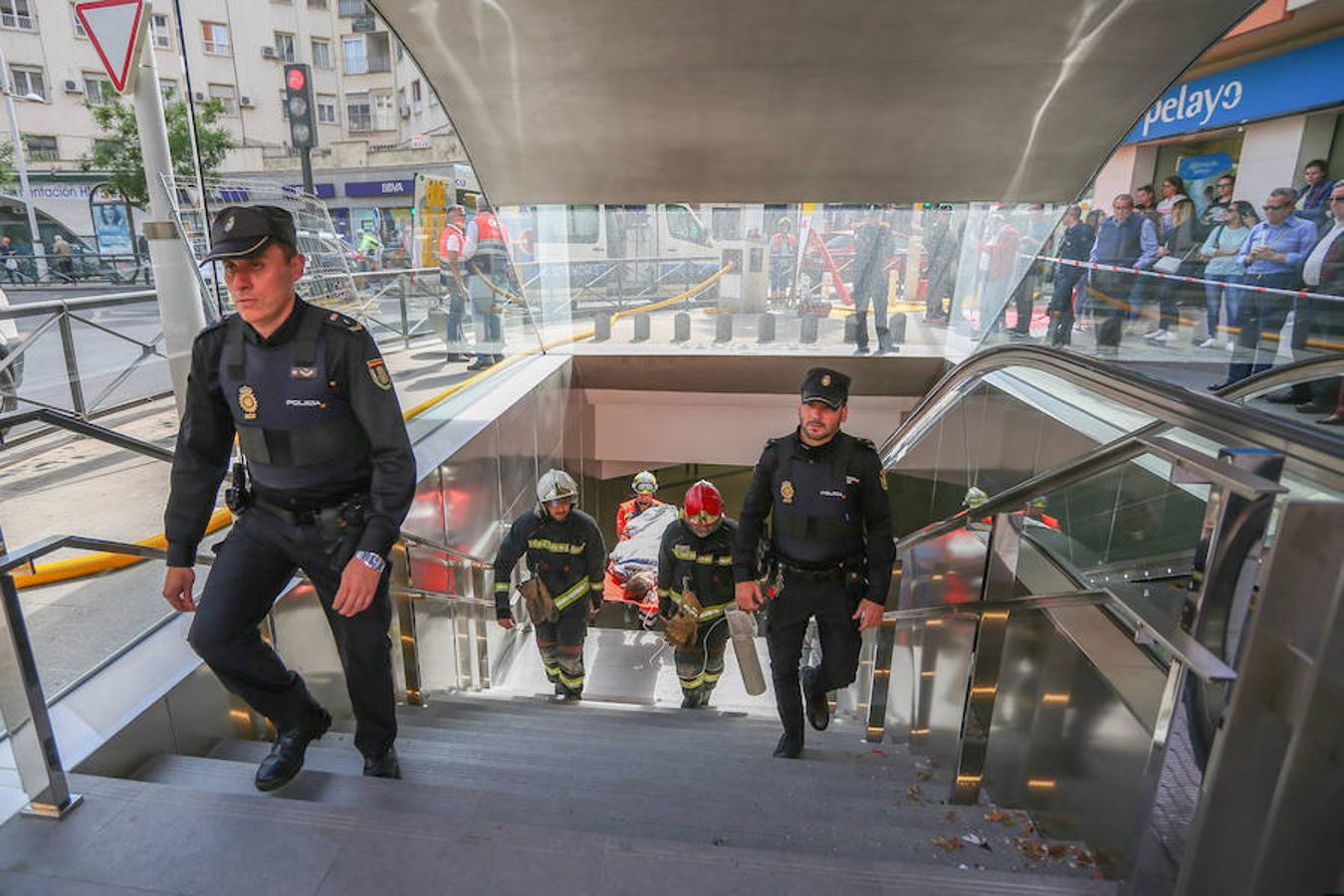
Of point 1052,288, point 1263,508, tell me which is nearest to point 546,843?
point 1263,508

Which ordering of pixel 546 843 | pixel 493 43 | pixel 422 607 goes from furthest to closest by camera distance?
1. pixel 493 43
2. pixel 422 607
3. pixel 546 843

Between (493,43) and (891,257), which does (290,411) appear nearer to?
(493,43)

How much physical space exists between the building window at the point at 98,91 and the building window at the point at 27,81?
0.24m

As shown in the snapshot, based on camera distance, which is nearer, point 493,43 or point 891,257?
point 493,43

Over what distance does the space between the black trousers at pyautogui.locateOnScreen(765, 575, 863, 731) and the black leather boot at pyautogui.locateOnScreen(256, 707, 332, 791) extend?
1778 millimetres

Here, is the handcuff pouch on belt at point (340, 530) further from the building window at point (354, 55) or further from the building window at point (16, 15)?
the building window at point (354, 55)

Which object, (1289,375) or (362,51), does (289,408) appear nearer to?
(1289,375)

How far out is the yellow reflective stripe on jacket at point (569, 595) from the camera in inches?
196

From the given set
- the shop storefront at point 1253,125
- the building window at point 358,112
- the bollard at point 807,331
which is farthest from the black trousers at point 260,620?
the shop storefront at point 1253,125

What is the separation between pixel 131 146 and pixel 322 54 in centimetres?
213

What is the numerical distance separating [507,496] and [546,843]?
5740 millimetres

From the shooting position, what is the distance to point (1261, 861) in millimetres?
1114

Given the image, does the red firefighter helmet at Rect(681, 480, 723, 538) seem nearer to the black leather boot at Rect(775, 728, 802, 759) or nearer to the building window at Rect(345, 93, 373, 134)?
the black leather boot at Rect(775, 728, 802, 759)

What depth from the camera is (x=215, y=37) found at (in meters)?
4.03
